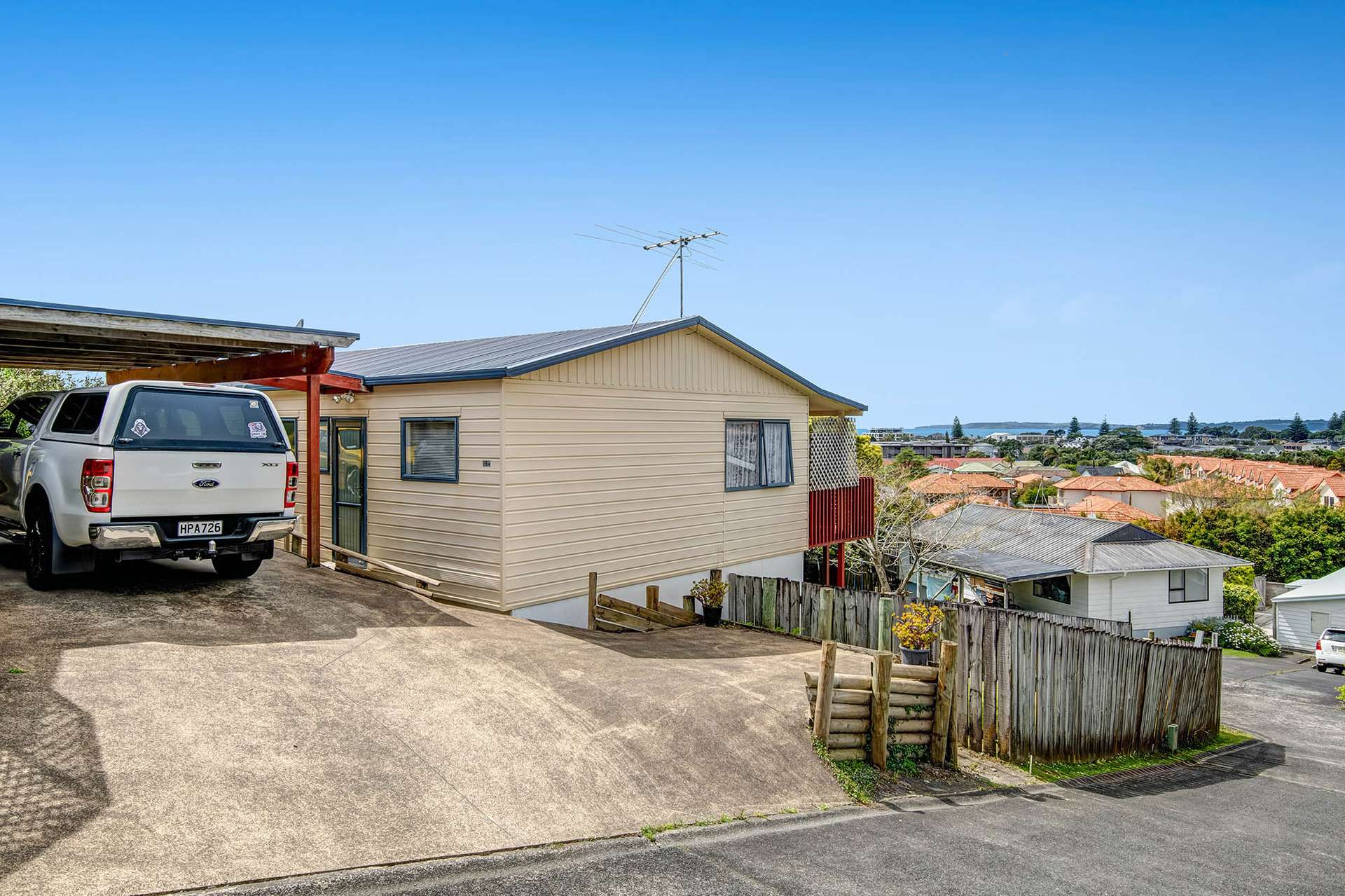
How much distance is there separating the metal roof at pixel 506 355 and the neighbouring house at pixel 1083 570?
13.4 meters

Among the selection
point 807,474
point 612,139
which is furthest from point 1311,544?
point 612,139

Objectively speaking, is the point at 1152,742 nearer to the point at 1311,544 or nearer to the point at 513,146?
the point at 513,146

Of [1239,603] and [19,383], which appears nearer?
[19,383]

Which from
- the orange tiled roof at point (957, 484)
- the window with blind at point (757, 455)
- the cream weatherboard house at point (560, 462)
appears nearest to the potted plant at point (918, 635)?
the cream weatherboard house at point (560, 462)

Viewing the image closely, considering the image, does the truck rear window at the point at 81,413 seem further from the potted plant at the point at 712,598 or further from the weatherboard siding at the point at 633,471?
the potted plant at the point at 712,598

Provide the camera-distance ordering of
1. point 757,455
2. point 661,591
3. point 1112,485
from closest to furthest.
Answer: point 661,591 < point 757,455 < point 1112,485

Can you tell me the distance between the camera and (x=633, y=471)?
13133mm

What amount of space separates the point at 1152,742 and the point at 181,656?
1188 cm

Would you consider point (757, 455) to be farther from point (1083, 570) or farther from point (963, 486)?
point (963, 486)

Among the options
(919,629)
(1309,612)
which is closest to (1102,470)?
(1309,612)

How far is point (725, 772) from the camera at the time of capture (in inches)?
260

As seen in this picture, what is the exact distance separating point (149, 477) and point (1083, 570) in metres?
27.2

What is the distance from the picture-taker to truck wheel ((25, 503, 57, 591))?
8.46 m

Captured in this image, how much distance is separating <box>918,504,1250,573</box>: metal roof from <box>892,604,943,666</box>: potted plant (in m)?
18.3
